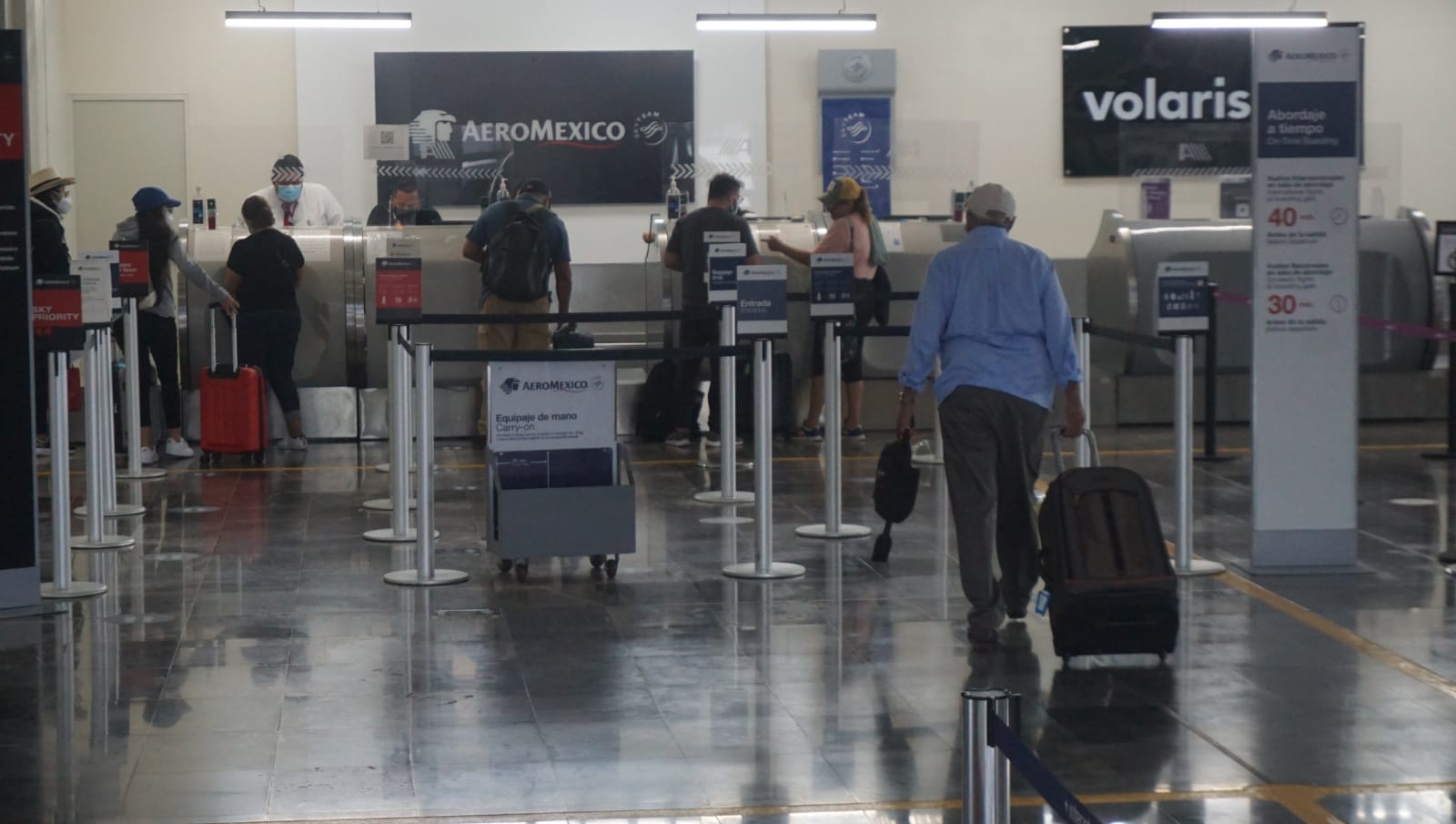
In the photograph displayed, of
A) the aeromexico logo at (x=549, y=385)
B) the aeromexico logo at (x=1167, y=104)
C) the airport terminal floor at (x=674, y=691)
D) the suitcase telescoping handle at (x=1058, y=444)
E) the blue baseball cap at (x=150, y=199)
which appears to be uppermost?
the aeromexico logo at (x=1167, y=104)

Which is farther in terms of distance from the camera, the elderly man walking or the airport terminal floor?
→ the elderly man walking

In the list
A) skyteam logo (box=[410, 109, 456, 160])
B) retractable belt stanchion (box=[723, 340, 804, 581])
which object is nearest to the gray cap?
retractable belt stanchion (box=[723, 340, 804, 581])

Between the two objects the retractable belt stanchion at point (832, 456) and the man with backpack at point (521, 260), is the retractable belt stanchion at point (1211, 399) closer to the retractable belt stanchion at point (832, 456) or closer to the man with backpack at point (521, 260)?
the retractable belt stanchion at point (832, 456)

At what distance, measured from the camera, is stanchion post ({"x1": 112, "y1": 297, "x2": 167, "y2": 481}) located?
10102mm

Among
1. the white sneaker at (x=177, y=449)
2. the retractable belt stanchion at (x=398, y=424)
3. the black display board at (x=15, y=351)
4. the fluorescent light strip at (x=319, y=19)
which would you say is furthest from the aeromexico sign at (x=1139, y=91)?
the black display board at (x=15, y=351)

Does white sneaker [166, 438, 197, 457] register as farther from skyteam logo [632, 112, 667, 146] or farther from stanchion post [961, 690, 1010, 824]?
stanchion post [961, 690, 1010, 824]

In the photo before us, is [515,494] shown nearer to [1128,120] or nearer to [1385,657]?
[1385,657]

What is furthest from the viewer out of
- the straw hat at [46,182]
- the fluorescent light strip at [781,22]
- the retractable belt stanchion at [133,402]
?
the fluorescent light strip at [781,22]

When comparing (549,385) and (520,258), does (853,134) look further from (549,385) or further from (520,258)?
(549,385)

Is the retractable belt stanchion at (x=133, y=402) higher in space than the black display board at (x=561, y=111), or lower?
lower

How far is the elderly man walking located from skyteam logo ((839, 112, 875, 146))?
1123 centimetres

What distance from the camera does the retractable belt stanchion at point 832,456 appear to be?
8.40 metres

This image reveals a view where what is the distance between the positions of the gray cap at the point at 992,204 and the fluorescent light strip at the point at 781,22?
9622mm

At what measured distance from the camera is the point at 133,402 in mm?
10227
